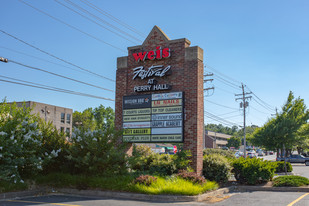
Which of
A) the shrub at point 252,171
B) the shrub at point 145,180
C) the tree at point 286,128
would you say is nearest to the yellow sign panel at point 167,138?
the shrub at point 145,180

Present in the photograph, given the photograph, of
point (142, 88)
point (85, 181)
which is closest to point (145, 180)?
point (85, 181)

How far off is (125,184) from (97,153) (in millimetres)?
2116

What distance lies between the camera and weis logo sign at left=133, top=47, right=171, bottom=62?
52.6ft

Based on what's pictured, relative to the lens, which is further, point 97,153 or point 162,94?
point 162,94

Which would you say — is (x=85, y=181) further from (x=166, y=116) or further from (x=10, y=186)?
(x=166, y=116)

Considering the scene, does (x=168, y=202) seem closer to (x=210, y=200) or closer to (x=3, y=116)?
(x=210, y=200)

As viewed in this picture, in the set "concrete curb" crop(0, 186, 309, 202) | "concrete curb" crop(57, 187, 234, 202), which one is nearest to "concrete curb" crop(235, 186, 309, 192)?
"concrete curb" crop(0, 186, 309, 202)

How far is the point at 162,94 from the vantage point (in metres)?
15.9

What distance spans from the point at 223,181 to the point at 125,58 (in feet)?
29.3

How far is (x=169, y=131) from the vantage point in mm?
15297

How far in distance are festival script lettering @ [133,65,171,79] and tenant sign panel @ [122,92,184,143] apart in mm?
1155

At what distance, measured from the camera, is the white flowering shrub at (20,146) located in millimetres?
11711

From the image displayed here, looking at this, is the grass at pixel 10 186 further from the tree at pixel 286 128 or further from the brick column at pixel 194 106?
the tree at pixel 286 128

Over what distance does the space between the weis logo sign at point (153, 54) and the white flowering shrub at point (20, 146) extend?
6548 mm
